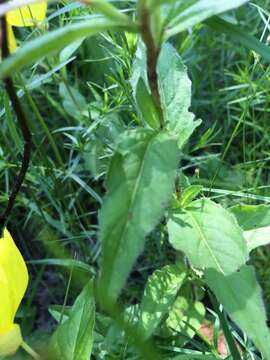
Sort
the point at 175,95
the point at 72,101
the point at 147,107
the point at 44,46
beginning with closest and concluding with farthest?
the point at 44,46, the point at 147,107, the point at 175,95, the point at 72,101

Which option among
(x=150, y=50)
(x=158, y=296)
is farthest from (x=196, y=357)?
(x=150, y=50)

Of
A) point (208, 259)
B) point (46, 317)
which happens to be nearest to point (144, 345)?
point (208, 259)

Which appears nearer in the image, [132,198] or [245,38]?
[132,198]

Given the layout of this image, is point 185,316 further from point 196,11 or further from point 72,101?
point 196,11

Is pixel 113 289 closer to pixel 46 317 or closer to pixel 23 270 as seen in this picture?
pixel 23 270

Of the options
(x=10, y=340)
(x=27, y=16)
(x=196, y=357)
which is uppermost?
(x=27, y=16)

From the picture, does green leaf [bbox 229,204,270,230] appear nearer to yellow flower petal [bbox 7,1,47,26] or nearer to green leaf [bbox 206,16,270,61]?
green leaf [bbox 206,16,270,61]

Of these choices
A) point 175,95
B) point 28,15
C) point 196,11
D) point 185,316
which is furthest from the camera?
point 185,316
